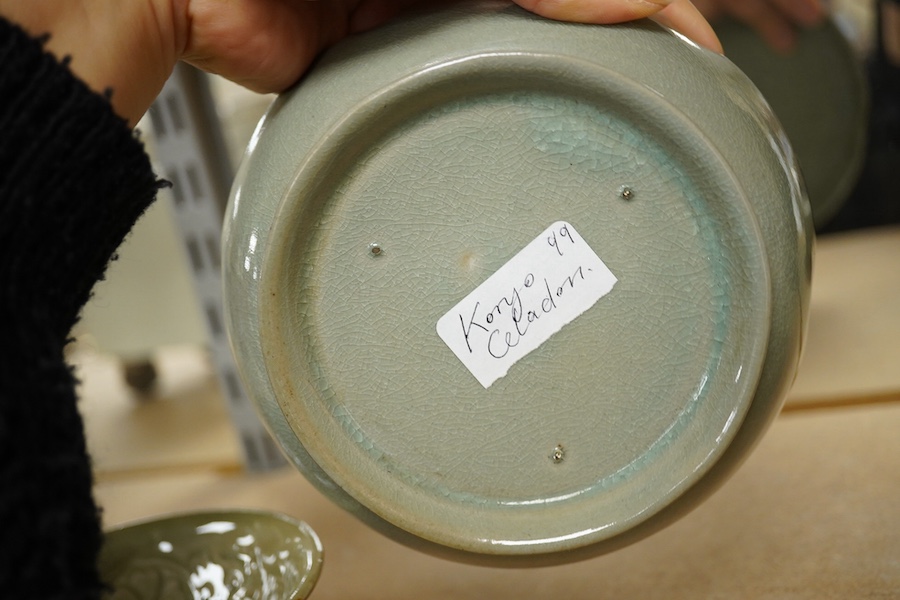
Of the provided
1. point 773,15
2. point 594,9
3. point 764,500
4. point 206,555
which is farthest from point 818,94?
point 206,555

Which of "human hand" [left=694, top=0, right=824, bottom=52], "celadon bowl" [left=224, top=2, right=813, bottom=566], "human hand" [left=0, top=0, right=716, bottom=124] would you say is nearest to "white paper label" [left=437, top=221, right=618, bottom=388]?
"celadon bowl" [left=224, top=2, right=813, bottom=566]

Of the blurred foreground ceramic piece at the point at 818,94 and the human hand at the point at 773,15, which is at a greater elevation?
the human hand at the point at 773,15

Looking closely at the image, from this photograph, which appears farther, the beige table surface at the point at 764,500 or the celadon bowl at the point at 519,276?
the beige table surface at the point at 764,500

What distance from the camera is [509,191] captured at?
0.40 metres

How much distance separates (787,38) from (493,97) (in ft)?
1.86

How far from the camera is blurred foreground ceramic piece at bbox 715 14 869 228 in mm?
851

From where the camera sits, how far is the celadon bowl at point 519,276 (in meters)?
0.39

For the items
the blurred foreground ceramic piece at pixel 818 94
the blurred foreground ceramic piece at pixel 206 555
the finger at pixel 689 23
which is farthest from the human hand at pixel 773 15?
the blurred foreground ceramic piece at pixel 206 555

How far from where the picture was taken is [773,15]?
839 mm

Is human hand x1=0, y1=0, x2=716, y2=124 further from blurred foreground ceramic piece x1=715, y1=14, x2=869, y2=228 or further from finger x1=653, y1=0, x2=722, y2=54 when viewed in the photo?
blurred foreground ceramic piece x1=715, y1=14, x2=869, y2=228

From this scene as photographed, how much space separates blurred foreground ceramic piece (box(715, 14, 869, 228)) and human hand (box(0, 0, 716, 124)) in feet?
1.41

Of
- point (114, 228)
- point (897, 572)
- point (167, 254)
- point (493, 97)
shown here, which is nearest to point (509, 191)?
point (493, 97)

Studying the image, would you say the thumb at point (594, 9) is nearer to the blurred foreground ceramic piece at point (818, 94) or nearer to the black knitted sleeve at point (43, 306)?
the black knitted sleeve at point (43, 306)

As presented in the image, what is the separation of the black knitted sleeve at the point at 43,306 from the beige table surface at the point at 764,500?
3.6 inches
